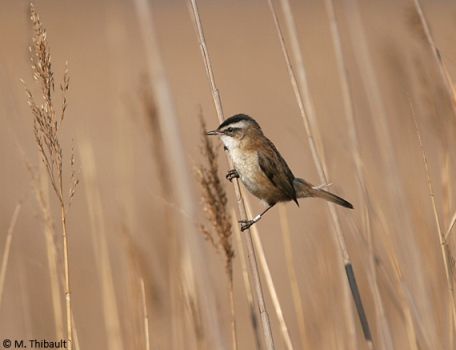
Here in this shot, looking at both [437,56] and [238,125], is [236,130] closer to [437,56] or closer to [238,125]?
[238,125]

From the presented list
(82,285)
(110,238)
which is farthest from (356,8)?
(110,238)

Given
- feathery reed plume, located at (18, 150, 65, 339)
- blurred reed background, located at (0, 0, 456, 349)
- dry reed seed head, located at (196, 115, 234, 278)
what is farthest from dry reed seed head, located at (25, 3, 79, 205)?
dry reed seed head, located at (196, 115, 234, 278)

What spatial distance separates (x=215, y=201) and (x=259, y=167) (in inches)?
54.6

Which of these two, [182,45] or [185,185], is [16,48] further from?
[185,185]

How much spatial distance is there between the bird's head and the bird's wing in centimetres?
14

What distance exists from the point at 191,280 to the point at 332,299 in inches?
30.0

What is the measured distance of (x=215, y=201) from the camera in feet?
8.41

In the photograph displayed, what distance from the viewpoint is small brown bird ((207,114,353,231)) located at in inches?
150

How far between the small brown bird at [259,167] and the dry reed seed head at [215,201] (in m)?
1.13

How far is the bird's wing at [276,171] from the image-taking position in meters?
3.95

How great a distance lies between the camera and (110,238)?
27.6ft

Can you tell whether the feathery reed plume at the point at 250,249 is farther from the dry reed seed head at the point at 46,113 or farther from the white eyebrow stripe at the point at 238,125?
the white eyebrow stripe at the point at 238,125

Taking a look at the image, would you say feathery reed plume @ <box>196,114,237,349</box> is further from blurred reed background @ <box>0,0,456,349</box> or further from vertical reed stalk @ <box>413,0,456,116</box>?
vertical reed stalk @ <box>413,0,456,116</box>

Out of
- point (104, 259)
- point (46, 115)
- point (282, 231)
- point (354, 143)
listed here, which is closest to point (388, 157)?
point (354, 143)
